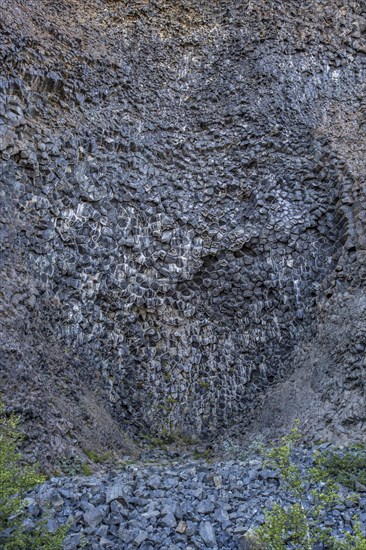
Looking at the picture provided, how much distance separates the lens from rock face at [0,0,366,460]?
11680mm

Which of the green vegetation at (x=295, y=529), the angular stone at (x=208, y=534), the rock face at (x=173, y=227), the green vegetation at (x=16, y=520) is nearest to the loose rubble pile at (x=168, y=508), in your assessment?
the angular stone at (x=208, y=534)

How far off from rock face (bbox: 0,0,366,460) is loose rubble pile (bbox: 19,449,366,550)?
197 centimetres

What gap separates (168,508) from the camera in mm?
7797

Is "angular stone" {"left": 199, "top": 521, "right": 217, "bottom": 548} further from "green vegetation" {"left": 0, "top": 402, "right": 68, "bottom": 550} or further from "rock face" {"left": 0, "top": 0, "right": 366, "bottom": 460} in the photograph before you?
"rock face" {"left": 0, "top": 0, "right": 366, "bottom": 460}

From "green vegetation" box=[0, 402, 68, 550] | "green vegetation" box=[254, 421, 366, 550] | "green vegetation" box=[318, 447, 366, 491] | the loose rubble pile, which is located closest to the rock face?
"green vegetation" box=[318, 447, 366, 491]

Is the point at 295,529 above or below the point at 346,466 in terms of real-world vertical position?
below

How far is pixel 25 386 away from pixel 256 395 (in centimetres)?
492

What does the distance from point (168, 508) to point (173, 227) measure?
732cm

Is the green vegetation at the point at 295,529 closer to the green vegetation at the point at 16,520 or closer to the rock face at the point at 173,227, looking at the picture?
the green vegetation at the point at 16,520

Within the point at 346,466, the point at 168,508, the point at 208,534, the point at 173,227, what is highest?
the point at 173,227

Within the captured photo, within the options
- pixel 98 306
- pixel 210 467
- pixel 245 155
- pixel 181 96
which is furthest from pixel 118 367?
pixel 181 96

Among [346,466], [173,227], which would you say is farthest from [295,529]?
[173,227]

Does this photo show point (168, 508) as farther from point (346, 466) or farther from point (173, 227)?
point (173, 227)

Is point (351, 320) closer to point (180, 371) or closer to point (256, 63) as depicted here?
point (180, 371)
